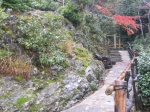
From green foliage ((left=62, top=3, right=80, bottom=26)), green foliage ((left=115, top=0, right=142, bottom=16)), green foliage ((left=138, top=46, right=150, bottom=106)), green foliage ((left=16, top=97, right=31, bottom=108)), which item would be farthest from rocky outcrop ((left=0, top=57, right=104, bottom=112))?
green foliage ((left=115, top=0, right=142, bottom=16))

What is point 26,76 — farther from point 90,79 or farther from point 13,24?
point 90,79

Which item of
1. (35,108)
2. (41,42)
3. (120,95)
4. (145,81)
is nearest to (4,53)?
(41,42)

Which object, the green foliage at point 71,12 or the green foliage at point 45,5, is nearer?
the green foliage at point 71,12

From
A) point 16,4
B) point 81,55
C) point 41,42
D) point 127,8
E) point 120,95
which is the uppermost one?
point 127,8

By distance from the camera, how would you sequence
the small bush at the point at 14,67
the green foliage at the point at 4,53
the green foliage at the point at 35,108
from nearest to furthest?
the green foliage at the point at 35,108 < the small bush at the point at 14,67 < the green foliage at the point at 4,53

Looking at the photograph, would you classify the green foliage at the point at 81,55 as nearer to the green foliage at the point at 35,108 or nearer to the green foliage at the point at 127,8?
the green foliage at the point at 35,108

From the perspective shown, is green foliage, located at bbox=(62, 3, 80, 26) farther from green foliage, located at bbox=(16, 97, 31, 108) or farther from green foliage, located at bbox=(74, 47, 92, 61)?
green foliage, located at bbox=(16, 97, 31, 108)

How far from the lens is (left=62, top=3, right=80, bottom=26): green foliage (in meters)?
9.25

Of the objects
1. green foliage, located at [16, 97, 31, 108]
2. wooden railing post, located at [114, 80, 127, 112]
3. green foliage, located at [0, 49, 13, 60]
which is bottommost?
green foliage, located at [16, 97, 31, 108]

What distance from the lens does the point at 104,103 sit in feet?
16.7

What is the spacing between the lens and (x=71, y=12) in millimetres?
9305

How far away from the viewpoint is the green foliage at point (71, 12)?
9250 mm

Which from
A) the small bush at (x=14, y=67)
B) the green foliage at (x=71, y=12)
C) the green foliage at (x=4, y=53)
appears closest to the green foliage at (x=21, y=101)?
the small bush at (x=14, y=67)

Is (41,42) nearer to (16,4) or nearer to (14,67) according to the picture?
(14,67)
